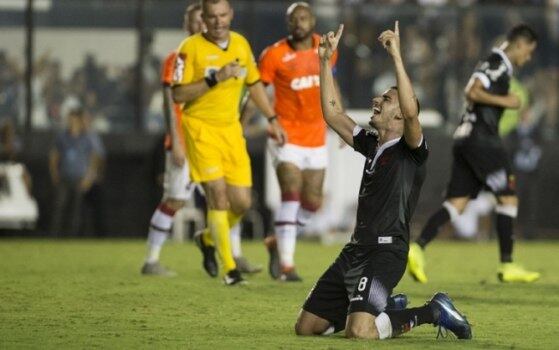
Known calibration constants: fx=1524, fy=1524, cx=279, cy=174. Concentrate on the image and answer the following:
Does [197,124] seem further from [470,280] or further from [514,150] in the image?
[514,150]

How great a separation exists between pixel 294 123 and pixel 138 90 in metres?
9.23

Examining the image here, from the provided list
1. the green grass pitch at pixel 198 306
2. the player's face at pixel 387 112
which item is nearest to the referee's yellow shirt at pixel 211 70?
the green grass pitch at pixel 198 306

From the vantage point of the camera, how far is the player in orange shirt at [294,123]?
1360cm

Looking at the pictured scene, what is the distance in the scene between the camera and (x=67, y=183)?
21984mm

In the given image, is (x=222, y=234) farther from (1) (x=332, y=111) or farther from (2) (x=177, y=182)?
(1) (x=332, y=111)

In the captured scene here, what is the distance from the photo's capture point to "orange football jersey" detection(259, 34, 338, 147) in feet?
44.9

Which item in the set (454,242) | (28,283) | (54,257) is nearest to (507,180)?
(28,283)

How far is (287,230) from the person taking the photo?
44.7 ft

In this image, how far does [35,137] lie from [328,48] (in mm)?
13606

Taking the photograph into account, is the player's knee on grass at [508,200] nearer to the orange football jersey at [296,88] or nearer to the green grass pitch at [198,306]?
the green grass pitch at [198,306]

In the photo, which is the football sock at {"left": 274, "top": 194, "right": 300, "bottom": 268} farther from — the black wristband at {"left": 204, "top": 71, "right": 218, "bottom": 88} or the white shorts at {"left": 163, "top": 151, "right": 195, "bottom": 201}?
the black wristband at {"left": 204, "top": 71, "right": 218, "bottom": 88}

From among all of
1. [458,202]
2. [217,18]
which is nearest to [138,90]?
[458,202]

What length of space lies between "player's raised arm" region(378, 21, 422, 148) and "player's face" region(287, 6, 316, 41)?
439 cm

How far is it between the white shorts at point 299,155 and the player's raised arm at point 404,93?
453 centimetres
